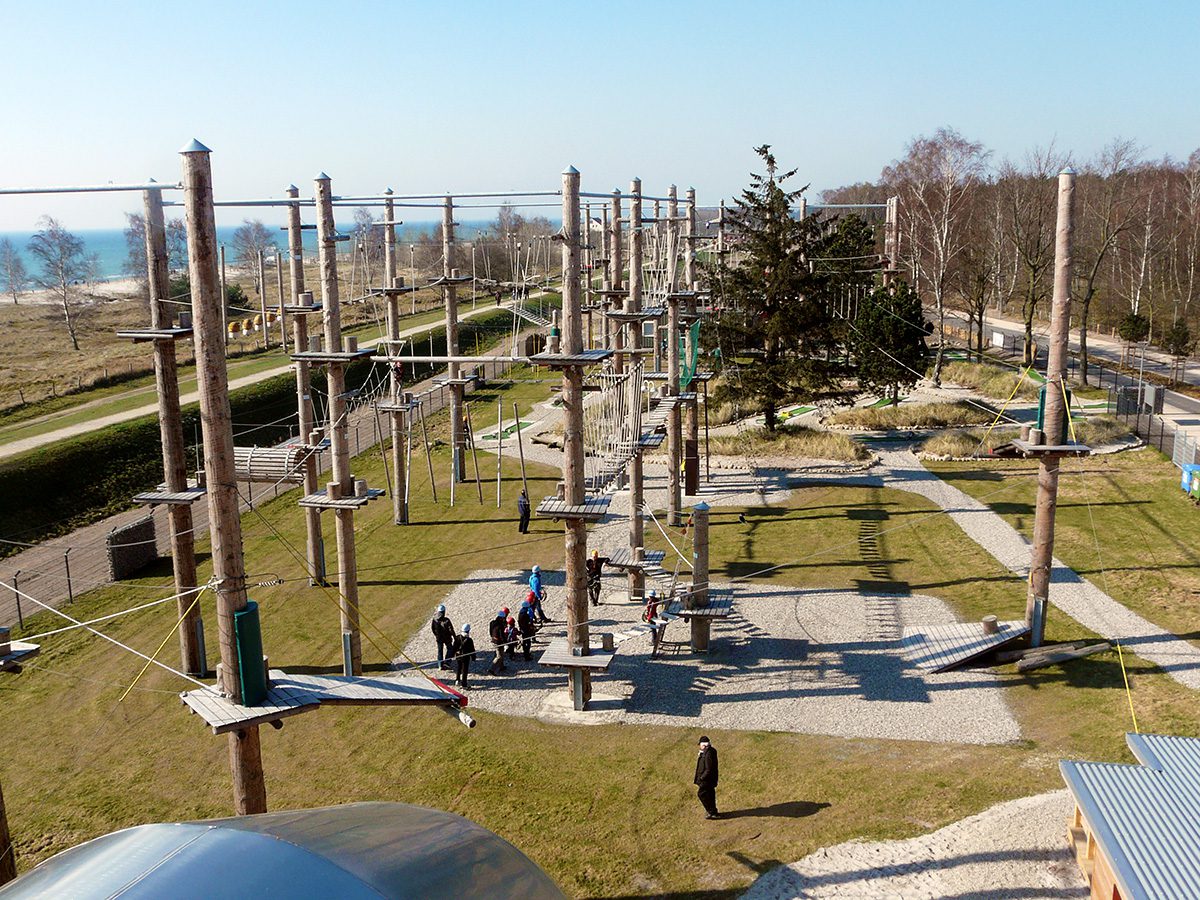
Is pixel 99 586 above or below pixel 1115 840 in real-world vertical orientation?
below

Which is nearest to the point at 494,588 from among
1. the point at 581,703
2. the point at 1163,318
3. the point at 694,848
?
the point at 581,703

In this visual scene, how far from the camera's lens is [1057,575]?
62.2 feet

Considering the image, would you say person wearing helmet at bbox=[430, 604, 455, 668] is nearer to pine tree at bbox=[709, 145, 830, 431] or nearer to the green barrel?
the green barrel

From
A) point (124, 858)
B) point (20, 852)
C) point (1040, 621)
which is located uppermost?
point (124, 858)

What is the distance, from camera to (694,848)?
10.9 metres

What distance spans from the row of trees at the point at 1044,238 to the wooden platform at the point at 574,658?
33.6 meters

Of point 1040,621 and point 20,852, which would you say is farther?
point 1040,621

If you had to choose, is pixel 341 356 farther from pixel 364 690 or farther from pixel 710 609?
pixel 710 609

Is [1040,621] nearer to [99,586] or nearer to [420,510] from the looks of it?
[420,510]

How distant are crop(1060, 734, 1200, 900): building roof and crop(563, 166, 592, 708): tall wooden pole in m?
6.63

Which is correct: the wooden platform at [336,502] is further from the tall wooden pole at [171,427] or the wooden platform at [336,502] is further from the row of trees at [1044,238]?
the row of trees at [1044,238]

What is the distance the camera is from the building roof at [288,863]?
11.1 feet

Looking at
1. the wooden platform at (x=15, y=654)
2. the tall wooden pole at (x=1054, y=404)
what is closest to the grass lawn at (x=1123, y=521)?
the tall wooden pole at (x=1054, y=404)

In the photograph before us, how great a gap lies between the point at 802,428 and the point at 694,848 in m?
21.8
